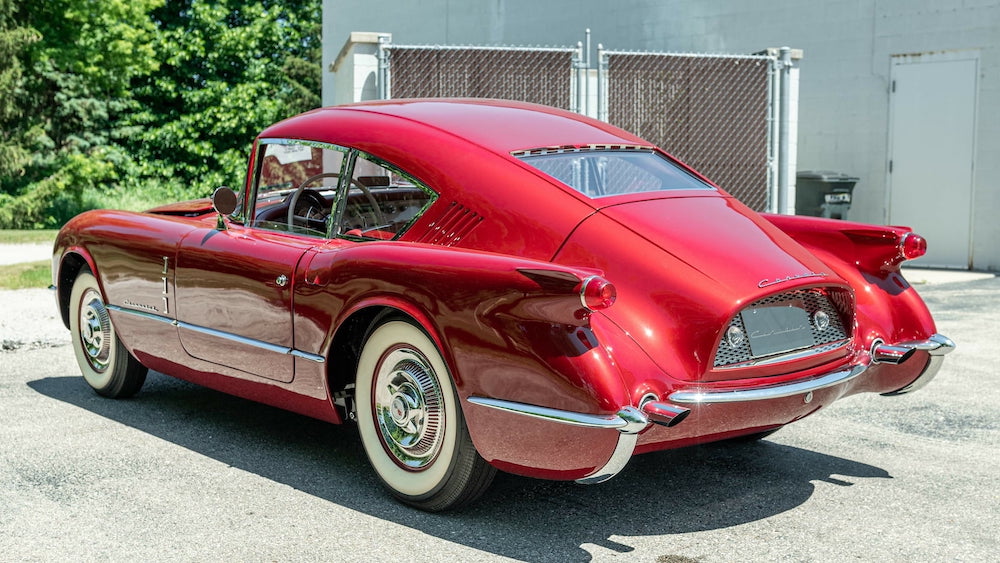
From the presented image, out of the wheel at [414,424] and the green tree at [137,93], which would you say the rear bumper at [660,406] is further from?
the green tree at [137,93]

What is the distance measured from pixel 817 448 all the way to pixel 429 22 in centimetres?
1750

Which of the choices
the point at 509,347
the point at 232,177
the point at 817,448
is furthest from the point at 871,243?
the point at 232,177

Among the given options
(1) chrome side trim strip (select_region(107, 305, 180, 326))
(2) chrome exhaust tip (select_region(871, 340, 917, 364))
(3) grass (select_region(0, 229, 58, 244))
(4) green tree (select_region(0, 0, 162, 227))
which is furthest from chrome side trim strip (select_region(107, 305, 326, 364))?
(4) green tree (select_region(0, 0, 162, 227))

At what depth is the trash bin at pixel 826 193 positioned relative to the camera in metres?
14.3

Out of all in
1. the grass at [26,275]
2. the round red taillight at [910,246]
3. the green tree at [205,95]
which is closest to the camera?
the round red taillight at [910,246]

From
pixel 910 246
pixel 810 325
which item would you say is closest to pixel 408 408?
pixel 810 325

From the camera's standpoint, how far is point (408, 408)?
4.11m

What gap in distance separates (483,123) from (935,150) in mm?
11037

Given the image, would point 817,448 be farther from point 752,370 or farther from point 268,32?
point 268,32

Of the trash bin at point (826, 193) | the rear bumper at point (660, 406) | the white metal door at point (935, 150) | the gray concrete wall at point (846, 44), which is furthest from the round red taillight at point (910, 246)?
the gray concrete wall at point (846, 44)

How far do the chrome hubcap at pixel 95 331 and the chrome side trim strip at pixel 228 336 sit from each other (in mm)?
228

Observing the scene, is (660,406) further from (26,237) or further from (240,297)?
(26,237)

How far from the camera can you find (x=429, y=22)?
21.4 m

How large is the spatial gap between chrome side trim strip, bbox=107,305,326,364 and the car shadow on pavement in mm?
525
